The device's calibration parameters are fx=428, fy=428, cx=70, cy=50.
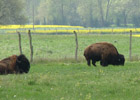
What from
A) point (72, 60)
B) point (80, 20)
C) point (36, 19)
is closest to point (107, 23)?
point (80, 20)

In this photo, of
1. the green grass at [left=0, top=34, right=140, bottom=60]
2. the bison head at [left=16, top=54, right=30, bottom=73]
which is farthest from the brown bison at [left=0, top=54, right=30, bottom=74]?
the green grass at [left=0, top=34, right=140, bottom=60]

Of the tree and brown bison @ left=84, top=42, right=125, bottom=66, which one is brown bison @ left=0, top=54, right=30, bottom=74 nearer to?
brown bison @ left=84, top=42, right=125, bottom=66

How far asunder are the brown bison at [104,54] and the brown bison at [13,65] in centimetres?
425

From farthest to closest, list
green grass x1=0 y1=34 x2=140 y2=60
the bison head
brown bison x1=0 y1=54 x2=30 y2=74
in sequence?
green grass x1=0 y1=34 x2=140 y2=60, the bison head, brown bison x1=0 y1=54 x2=30 y2=74

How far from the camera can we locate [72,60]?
25.6 metres

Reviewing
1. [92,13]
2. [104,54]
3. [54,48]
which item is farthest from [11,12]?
[92,13]

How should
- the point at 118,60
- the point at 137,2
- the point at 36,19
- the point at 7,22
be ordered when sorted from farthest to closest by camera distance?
the point at 36,19
the point at 137,2
the point at 7,22
the point at 118,60

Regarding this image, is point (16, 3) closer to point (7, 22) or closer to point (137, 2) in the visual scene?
point (7, 22)

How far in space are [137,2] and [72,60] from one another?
99053 mm

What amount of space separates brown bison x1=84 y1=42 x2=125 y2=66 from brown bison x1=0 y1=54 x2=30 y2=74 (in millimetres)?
4254

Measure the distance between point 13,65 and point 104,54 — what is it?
516 centimetres

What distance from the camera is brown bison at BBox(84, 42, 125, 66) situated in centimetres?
2109

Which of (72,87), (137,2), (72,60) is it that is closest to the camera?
(72,87)

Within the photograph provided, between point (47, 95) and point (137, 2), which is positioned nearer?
point (47, 95)
